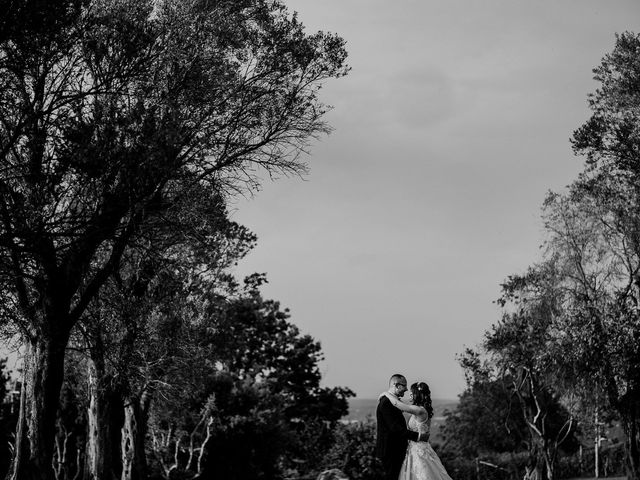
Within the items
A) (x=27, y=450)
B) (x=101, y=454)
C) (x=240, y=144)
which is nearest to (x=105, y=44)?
(x=240, y=144)

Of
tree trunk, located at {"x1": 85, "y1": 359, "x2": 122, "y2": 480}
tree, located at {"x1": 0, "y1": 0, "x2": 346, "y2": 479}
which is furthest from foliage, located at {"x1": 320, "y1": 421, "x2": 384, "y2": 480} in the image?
tree, located at {"x1": 0, "y1": 0, "x2": 346, "y2": 479}

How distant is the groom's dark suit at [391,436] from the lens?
1437cm

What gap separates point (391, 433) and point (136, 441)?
20994 millimetres

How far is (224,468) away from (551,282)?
2620cm

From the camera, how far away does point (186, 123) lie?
59.5 ft

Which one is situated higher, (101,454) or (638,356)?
(638,356)

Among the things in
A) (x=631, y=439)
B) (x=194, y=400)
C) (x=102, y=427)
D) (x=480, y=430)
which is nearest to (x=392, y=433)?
(x=102, y=427)

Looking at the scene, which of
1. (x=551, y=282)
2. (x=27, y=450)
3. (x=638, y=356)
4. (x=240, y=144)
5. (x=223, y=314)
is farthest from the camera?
(x=551, y=282)

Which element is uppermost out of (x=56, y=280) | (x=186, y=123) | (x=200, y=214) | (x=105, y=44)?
(x=105, y=44)

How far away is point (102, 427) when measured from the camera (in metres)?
27.2

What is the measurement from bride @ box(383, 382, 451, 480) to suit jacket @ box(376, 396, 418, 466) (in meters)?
0.15

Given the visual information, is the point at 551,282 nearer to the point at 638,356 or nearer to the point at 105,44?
the point at 638,356

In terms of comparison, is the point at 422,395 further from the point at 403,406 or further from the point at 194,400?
the point at 194,400

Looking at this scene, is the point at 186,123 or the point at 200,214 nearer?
the point at 186,123
